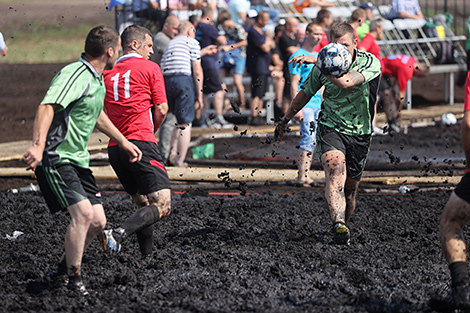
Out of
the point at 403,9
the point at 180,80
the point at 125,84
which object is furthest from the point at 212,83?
the point at 125,84

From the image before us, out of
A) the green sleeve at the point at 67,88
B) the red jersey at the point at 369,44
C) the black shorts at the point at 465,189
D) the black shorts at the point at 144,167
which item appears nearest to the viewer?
the black shorts at the point at 465,189

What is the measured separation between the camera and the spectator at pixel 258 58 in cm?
1500

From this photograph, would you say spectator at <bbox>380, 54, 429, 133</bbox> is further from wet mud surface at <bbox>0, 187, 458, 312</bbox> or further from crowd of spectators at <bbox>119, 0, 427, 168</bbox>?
wet mud surface at <bbox>0, 187, 458, 312</bbox>

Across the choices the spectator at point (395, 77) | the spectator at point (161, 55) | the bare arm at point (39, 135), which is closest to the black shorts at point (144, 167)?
the bare arm at point (39, 135)

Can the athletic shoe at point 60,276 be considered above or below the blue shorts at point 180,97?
above

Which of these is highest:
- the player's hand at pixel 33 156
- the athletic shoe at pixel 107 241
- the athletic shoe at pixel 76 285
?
the player's hand at pixel 33 156

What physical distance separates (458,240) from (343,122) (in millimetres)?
2143

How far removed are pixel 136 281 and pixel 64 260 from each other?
0.59 m

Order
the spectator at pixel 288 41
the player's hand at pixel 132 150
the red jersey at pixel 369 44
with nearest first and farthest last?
1. the player's hand at pixel 132 150
2. the red jersey at pixel 369 44
3. the spectator at pixel 288 41

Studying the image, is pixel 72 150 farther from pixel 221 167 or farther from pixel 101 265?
pixel 221 167

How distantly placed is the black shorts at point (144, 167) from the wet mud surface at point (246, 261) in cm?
63

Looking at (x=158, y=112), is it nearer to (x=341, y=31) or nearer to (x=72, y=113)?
(x=72, y=113)

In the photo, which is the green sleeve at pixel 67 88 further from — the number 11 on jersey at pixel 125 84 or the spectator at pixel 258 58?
the spectator at pixel 258 58

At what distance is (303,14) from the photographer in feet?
62.9
